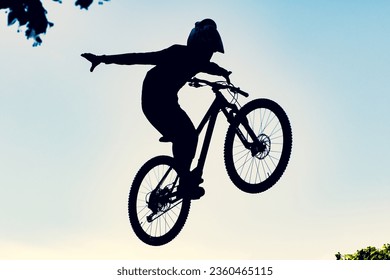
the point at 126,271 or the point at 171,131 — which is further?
the point at 126,271

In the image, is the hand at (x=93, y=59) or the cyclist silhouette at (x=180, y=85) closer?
the hand at (x=93, y=59)

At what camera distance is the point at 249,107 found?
7.86 metres

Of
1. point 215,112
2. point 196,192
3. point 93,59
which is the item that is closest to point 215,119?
point 215,112

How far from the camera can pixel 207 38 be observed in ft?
23.5

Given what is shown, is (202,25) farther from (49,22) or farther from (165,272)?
(165,272)

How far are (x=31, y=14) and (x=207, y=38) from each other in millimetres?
2207

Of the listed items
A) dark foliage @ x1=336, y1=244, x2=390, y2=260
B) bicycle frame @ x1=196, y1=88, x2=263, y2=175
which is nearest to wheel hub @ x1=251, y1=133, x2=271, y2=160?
bicycle frame @ x1=196, y1=88, x2=263, y2=175

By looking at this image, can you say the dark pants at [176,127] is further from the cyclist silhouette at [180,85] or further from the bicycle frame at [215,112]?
the bicycle frame at [215,112]

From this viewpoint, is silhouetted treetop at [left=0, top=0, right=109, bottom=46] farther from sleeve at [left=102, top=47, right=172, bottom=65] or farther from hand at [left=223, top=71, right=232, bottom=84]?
hand at [left=223, top=71, right=232, bottom=84]

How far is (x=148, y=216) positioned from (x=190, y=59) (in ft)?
7.88

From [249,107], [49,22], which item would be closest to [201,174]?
[249,107]

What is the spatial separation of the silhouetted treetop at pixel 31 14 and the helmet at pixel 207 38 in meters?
1.26

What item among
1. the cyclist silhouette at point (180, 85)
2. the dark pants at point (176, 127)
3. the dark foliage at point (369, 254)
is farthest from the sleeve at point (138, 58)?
the dark foliage at point (369, 254)

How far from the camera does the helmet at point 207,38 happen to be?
23.5 feet
